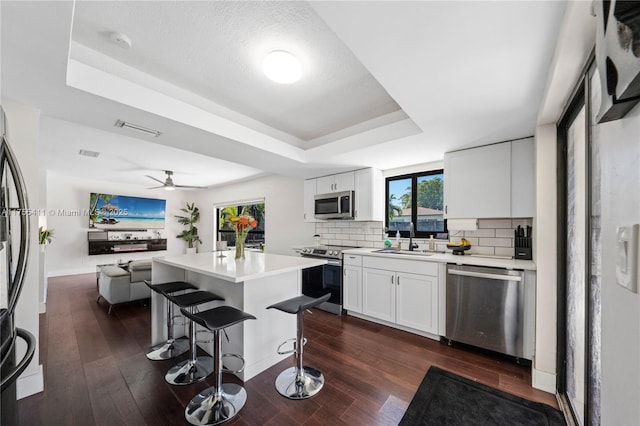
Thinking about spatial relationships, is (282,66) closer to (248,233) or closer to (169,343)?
(169,343)

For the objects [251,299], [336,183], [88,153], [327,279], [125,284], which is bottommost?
[125,284]

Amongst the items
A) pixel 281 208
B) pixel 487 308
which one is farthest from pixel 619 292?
pixel 281 208

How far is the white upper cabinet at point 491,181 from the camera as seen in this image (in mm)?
2543

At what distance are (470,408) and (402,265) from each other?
1433 millimetres

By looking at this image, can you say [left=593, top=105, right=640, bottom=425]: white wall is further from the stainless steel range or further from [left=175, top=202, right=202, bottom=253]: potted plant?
[left=175, top=202, right=202, bottom=253]: potted plant

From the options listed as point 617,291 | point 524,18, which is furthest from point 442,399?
point 524,18

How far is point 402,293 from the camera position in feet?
9.81

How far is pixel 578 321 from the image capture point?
65.0 inches

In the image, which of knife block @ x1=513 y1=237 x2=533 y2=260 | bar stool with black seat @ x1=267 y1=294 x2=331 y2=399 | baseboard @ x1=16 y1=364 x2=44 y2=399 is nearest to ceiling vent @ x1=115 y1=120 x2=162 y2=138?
bar stool with black seat @ x1=267 y1=294 x2=331 y2=399

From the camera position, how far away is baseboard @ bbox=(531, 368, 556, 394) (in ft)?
6.42

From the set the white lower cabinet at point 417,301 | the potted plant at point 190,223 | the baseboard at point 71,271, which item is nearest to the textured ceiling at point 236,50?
the white lower cabinet at point 417,301

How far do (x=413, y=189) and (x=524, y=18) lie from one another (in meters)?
2.68

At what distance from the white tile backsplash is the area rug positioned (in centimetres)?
154

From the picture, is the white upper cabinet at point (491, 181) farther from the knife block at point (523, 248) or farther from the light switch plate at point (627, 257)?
the light switch plate at point (627, 257)
